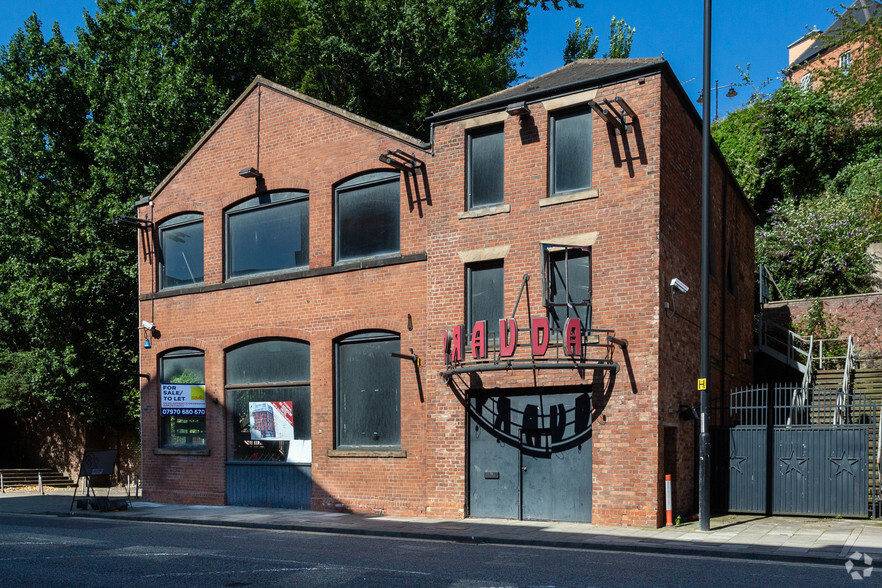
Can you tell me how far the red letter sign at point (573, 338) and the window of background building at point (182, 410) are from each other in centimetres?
1056

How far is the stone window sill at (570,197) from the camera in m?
15.5

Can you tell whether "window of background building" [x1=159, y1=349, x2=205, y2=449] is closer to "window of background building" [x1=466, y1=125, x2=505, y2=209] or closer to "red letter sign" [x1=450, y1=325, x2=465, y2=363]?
"red letter sign" [x1=450, y1=325, x2=465, y2=363]

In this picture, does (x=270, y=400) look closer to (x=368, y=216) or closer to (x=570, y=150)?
(x=368, y=216)

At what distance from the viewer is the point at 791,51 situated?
67000 millimetres

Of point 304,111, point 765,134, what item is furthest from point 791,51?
point 304,111

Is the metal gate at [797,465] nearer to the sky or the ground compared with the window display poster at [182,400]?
nearer to the ground

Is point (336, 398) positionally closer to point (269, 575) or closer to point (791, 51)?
point (269, 575)

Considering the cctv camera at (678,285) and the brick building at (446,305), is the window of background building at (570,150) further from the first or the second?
the cctv camera at (678,285)

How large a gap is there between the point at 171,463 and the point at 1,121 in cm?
1594

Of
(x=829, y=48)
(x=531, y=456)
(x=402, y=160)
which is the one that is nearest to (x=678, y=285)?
(x=531, y=456)

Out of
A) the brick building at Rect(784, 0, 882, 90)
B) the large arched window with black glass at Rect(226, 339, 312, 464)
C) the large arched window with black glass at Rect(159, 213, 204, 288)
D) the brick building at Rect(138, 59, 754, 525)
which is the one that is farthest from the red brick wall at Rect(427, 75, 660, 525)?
the brick building at Rect(784, 0, 882, 90)

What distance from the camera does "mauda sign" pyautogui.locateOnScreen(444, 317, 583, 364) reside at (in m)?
14.7

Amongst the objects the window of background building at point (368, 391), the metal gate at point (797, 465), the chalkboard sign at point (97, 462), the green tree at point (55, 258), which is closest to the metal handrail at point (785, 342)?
the metal gate at point (797, 465)

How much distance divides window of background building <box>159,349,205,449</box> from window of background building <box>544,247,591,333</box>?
399 inches
